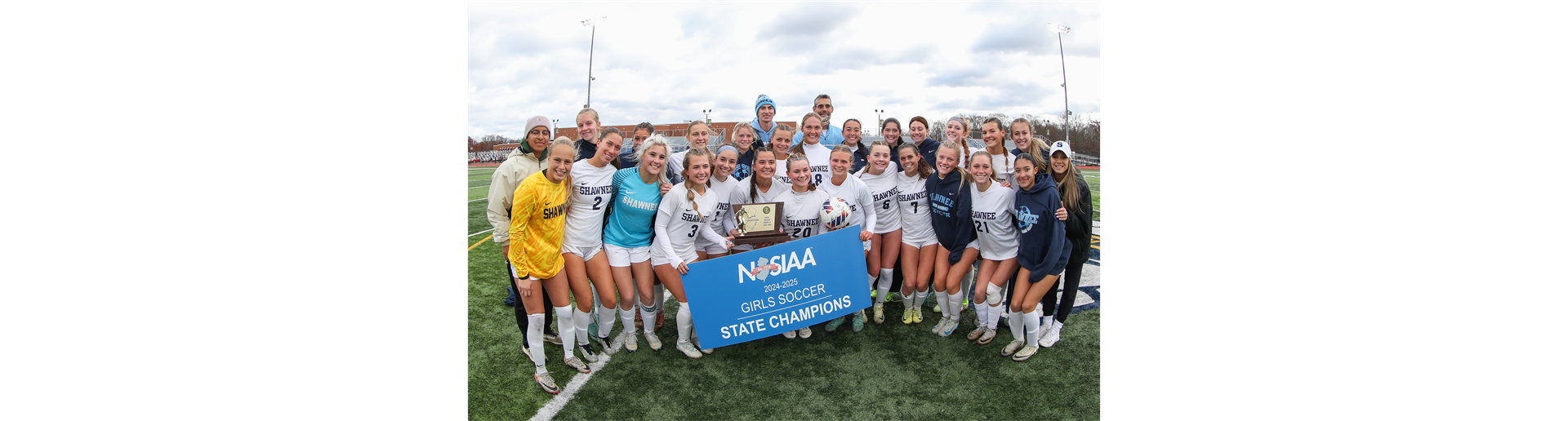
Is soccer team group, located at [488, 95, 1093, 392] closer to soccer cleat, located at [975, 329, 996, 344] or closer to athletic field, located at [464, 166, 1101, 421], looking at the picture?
soccer cleat, located at [975, 329, 996, 344]

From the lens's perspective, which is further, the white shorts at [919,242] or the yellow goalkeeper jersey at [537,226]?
the white shorts at [919,242]

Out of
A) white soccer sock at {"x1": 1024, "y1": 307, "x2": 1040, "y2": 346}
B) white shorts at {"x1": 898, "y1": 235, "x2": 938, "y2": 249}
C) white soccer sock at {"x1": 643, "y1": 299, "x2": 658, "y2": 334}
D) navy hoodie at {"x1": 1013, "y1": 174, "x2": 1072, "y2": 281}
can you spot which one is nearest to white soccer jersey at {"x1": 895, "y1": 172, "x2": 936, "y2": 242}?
white shorts at {"x1": 898, "y1": 235, "x2": 938, "y2": 249}

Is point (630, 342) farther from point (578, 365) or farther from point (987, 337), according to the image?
point (987, 337)

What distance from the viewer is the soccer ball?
5.53 meters

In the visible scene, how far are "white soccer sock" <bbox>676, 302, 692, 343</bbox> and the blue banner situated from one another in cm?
21

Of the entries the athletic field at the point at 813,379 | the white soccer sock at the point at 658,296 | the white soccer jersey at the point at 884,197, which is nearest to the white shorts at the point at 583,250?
the white soccer sock at the point at 658,296

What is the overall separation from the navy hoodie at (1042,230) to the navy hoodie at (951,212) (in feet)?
1.55

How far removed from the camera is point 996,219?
534cm

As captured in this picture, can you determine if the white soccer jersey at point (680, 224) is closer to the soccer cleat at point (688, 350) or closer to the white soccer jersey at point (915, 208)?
the soccer cleat at point (688, 350)

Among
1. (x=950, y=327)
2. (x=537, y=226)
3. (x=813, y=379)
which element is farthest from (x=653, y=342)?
(x=950, y=327)

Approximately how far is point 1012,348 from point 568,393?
11.6ft

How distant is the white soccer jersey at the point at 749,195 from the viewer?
5.52m
